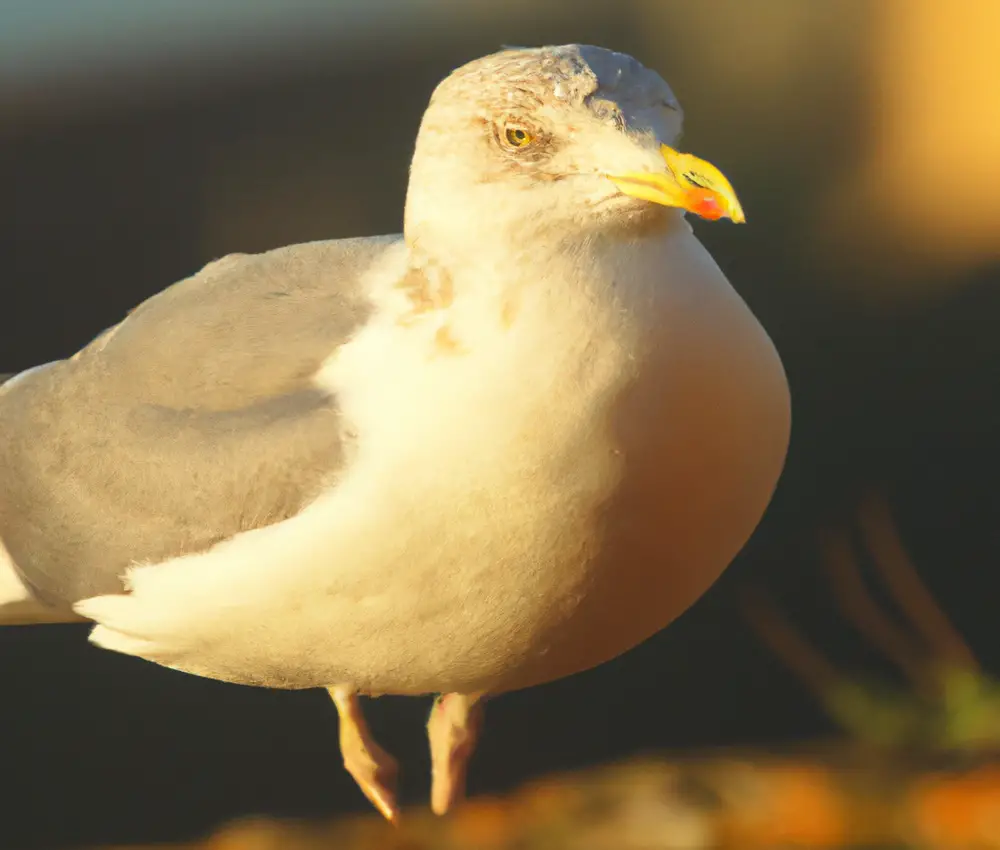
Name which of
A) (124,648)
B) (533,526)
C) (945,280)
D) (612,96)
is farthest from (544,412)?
(945,280)

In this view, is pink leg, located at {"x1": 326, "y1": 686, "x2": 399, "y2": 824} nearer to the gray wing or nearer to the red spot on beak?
the gray wing

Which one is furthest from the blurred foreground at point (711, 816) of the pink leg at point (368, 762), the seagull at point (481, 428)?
the seagull at point (481, 428)

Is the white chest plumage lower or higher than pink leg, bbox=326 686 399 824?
higher

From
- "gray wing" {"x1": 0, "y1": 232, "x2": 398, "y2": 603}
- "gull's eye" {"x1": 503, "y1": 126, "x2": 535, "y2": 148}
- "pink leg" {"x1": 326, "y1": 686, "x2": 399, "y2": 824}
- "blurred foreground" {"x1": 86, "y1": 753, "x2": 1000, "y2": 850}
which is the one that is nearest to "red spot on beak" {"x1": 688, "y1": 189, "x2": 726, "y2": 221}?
"gull's eye" {"x1": 503, "y1": 126, "x2": 535, "y2": 148}

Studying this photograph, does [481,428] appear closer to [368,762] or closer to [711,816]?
[368,762]

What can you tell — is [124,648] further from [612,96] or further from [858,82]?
[858,82]

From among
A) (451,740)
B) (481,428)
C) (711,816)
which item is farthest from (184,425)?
(711,816)

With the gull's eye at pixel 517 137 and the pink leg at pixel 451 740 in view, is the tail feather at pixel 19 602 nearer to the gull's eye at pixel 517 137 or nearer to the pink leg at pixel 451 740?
the pink leg at pixel 451 740
